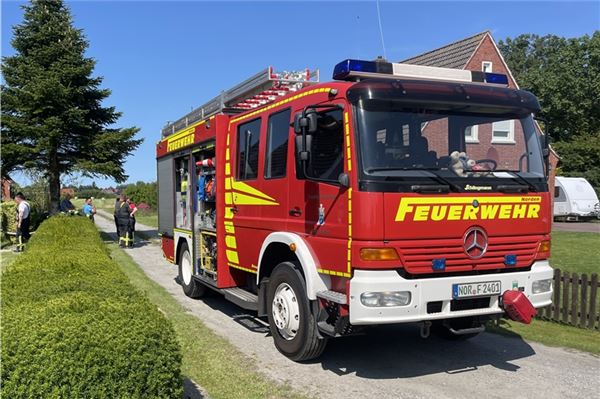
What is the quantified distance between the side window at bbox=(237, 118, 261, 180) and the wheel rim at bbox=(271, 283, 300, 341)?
1718mm

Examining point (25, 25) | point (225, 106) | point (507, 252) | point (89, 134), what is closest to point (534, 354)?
point (507, 252)

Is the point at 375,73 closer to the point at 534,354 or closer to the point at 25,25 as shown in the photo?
the point at 534,354

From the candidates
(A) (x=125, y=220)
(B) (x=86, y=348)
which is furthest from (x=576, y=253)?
(B) (x=86, y=348)

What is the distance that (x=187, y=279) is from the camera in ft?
32.1

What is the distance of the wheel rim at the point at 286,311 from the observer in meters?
5.80

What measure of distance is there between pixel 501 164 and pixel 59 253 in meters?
5.32

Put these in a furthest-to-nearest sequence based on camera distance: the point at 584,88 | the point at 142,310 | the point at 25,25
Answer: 1. the point at 584,88
2. the point at 25,25
3. the point at 142,310

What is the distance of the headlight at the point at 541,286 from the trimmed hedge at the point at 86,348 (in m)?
3.71

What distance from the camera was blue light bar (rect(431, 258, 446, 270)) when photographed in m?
4.90

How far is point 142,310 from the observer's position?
390 centimetres

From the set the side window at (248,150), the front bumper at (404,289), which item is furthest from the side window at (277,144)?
the front bumper at (404,289)

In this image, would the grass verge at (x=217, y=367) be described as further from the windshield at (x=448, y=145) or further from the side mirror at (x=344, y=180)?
the windshield at (x=448, y=145)

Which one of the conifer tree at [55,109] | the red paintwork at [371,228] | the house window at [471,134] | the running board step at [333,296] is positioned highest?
the conifer tree at [55,109]

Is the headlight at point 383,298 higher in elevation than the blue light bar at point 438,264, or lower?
lower
